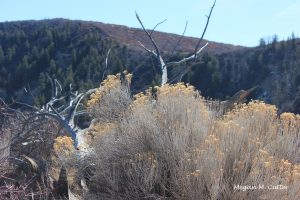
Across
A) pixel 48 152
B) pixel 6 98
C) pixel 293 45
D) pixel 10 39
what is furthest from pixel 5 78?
pixel 48 152

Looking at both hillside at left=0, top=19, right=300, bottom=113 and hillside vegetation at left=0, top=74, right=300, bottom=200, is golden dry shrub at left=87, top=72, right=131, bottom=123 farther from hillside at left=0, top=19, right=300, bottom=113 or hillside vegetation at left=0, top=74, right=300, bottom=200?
hillside at left=0, top=19, right=300, bottom=113

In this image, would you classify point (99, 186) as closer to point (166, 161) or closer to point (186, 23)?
point (166, 161)

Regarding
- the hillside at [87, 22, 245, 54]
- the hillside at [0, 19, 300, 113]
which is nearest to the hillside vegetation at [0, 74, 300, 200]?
the hillside at [0, 19, 300, 113]

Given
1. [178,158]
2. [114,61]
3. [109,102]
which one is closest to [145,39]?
[114,61]

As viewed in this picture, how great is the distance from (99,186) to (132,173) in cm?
58

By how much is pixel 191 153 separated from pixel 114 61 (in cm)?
4534

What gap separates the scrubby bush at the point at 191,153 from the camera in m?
4.59

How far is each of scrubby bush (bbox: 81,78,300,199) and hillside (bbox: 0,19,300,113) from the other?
85.3 feet

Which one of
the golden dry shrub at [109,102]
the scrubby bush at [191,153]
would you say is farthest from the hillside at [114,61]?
the scrubby bush at [191,153]

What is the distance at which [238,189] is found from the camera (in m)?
4.58

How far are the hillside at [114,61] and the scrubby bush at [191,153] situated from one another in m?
26.0

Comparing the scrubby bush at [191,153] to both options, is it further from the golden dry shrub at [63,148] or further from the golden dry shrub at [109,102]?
the golden dry shrub at [109,102]

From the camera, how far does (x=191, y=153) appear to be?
4.96 m

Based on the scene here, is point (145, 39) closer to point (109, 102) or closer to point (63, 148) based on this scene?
point (109, 102)
